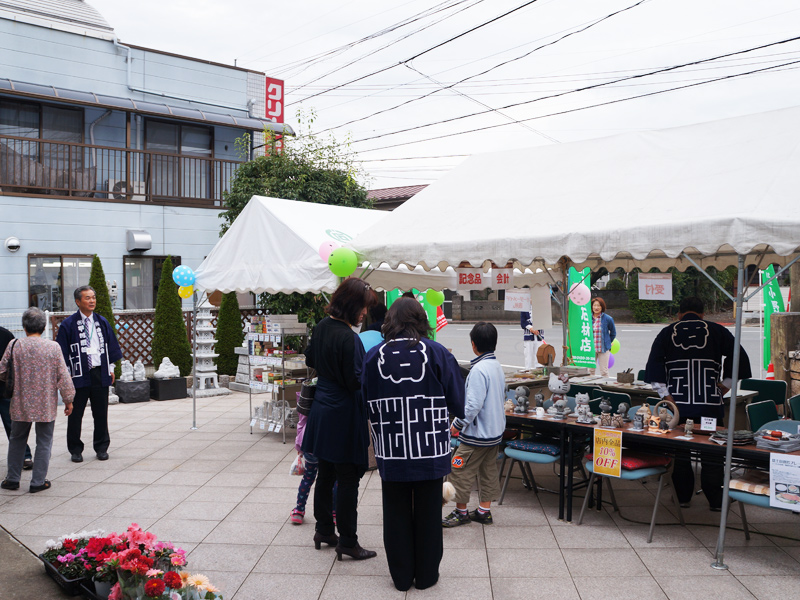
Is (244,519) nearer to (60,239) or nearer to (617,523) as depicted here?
(617,523)

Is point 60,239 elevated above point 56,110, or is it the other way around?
point 56,110

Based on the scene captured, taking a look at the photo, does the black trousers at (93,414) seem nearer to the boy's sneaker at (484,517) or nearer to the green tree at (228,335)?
the boy's sneaker at (484,517)

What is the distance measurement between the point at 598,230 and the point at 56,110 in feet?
42.4

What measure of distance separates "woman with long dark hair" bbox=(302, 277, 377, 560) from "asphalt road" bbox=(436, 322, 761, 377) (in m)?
10.1

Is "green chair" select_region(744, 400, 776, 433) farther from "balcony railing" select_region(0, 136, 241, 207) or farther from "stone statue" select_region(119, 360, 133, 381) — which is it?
"balcony railing" select_region(0, 136, 241, 207)

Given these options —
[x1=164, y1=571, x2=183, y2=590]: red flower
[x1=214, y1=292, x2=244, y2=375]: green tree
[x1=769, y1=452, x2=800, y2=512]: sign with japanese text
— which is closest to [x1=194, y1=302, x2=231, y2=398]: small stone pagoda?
[x1=214, y1=292, x2=244, y2=375]: green tree

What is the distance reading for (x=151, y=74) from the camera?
14680 mm

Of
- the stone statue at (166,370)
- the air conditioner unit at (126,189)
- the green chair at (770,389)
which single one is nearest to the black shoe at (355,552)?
the green chair at (770,389)

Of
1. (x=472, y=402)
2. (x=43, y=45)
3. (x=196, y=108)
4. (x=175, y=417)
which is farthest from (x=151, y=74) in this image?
(x=472, y=402)

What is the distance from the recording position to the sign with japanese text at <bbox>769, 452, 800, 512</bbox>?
3.96 m

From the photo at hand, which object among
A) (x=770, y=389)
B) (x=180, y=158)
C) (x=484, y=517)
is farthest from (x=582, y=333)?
(x=180, y=158)

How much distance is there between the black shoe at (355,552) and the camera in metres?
4.27

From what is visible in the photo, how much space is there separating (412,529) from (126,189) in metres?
12.7

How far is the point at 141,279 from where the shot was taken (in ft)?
47.3
